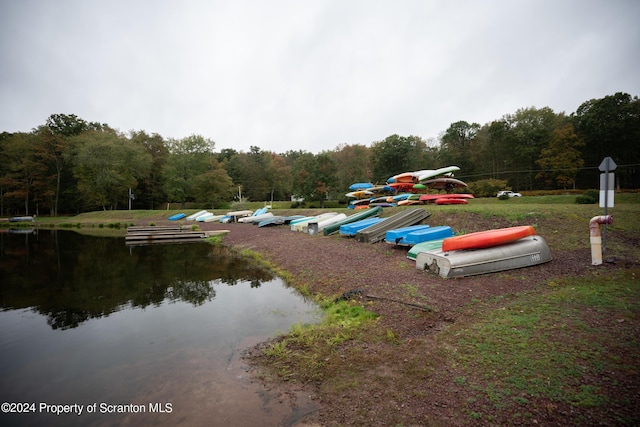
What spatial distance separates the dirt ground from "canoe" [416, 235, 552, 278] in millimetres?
193

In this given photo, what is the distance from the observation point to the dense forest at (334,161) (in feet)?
108

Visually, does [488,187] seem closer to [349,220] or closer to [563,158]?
[563,158]

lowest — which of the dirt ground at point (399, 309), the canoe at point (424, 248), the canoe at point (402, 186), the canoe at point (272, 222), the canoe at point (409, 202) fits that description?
the dirt ground at point (399, 309)

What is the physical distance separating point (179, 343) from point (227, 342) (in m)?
0.85

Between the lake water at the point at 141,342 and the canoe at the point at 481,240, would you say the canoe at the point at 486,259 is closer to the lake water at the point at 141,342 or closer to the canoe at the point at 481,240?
the canoe at the point at 481,240

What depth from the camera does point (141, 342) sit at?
507 centimetres

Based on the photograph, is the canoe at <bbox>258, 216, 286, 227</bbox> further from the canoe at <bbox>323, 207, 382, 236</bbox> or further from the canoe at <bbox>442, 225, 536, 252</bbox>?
the canoe at <bbox>442, 225, 536, 252</bbox>

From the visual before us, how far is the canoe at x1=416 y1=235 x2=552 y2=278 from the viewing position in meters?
6.92

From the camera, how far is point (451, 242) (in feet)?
24.3

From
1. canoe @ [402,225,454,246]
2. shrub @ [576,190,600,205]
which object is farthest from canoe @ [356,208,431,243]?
shrub @ [576,190,600,205]

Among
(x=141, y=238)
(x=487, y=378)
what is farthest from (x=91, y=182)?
(x=487, y=378)

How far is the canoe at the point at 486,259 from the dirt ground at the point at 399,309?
0.63ft

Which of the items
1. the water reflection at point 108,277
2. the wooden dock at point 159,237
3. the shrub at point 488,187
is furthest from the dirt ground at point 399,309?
the shrub at point 488,187

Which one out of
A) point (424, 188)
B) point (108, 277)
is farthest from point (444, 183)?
point (108, 277)
